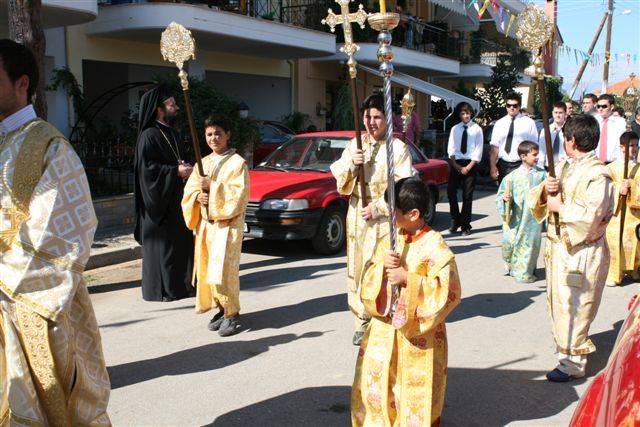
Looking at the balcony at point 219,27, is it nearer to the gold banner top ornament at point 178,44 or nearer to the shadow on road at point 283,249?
the shadow on road at point 283,249

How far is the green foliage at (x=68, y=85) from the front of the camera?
12.5 meters

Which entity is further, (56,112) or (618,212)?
(56,112)

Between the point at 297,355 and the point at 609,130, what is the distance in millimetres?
6476

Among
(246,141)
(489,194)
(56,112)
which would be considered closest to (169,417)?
(246,141)

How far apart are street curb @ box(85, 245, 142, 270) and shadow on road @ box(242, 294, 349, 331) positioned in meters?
2.81

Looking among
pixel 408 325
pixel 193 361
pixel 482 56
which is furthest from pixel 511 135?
pixel 482 56

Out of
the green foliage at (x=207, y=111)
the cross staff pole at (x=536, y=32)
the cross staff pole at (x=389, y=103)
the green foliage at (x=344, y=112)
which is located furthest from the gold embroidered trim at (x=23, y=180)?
the green foliage at (x=344, y=112)

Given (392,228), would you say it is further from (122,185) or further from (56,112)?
(56,112)

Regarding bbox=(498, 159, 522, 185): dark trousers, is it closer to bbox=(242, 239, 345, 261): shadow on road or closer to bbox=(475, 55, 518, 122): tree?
bbox=(242, 239, 345, 261): shadow on road

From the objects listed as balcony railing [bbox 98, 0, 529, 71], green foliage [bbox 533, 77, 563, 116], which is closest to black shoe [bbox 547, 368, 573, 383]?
balcony railing [bbox 98, 0, 529, 71]

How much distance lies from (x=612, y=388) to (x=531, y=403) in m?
2.39

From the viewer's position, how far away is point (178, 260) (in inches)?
258

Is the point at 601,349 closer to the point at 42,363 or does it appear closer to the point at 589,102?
the point at 42,363

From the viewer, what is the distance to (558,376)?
4578mm
